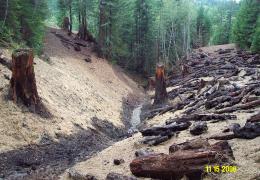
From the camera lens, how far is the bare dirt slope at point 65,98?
13977 millimetres

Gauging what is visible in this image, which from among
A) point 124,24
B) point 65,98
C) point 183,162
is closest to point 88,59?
point 124,24

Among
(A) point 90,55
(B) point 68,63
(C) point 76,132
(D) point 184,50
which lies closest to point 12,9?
(B) point 68,63

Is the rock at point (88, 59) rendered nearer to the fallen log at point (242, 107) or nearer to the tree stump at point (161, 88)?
the tree stump at point (161, 88)

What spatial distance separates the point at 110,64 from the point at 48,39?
7260 millimetres

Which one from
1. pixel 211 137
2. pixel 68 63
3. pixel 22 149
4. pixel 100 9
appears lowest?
pixel 22 149

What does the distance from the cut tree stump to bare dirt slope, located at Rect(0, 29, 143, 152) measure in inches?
17.0

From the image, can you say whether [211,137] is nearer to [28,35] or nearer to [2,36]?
[2,36]

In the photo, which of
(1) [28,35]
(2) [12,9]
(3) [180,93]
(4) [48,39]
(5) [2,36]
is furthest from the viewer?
(4) [48,39]

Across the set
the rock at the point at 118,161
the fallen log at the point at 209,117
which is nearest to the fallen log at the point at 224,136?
the fallen log at the point at 209,117

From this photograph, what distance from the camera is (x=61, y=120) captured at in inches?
637

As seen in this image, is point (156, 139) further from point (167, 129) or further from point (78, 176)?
point (78, 176)

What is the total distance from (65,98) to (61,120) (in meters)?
3.66

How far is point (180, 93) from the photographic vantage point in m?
26.9
